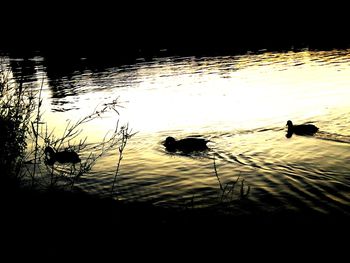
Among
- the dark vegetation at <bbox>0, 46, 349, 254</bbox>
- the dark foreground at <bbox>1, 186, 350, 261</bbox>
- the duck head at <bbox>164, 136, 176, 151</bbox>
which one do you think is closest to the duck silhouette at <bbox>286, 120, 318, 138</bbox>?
the duck head at <bbox>164, 136, 176, 151</bbox>

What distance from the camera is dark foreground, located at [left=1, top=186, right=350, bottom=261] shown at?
794 cm

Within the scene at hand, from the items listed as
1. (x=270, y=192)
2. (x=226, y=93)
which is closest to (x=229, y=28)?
(x=226, y=93)

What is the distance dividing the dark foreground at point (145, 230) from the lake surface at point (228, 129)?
0.75 meters

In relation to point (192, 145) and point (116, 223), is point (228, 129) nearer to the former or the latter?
point (192, 145)

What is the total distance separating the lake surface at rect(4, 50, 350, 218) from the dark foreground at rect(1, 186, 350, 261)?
2.45 ft

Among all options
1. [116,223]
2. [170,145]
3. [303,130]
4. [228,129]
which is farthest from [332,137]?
[116,223]

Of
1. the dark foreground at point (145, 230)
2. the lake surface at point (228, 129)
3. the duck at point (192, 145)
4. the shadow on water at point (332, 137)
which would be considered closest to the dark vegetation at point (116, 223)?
the dark foreground at point (145, 230)

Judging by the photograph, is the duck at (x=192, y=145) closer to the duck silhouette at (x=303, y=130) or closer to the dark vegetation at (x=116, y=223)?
the duck silhouette at (x=303, y=130)

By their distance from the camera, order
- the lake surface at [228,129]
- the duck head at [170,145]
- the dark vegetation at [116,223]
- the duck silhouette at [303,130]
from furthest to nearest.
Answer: the duck silhouette at [303,130]
the duck head at [170,145]
the lake surface at [228,129]
the dark vegetation at [116,223]

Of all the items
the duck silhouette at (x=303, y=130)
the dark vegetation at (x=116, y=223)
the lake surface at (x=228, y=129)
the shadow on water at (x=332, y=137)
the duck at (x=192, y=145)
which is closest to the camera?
the dark vegetation at (x=116, y=223)

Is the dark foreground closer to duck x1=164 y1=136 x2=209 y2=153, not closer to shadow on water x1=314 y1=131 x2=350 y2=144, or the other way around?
duck x1=164 y1=136 x2=209 y2=153

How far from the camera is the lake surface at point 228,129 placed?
1177 cm

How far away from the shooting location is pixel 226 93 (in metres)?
33.2

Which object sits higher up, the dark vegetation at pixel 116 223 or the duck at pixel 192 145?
the dark vegetation at pixel 116 223
